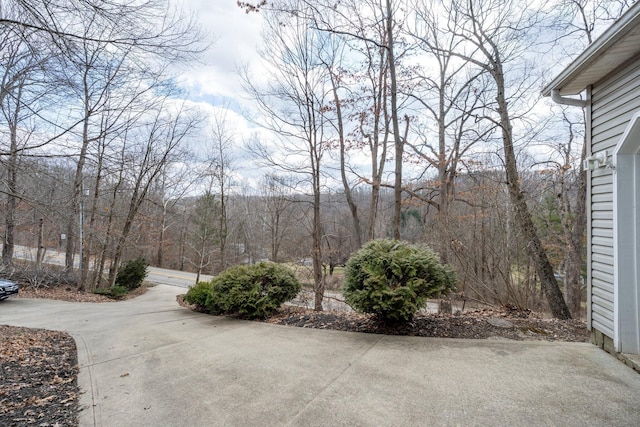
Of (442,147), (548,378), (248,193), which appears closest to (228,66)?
(442,147)

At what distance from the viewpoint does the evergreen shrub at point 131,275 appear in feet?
48.2

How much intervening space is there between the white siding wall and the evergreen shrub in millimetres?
16319

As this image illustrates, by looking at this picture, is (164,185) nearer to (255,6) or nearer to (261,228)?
(261,228)

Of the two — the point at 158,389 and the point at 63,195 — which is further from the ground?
the point at 63,195

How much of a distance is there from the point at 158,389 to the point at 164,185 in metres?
19.0

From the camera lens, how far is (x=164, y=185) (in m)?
19.8

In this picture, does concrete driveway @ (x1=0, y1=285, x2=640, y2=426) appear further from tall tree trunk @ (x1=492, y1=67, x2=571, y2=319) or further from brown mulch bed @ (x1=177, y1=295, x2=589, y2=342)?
tall tree trunk @ (x1=492, y1=67, x2=571, y2=319)

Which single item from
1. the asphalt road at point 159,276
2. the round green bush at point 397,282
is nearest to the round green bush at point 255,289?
the round green bush at point 397,282

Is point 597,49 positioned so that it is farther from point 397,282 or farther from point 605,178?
point 397,282

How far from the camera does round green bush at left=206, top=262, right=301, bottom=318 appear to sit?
561cm

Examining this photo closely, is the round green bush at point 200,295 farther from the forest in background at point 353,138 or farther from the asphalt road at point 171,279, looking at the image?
the asphalt road at point 171,279

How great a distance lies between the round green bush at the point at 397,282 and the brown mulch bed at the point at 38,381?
3.02m

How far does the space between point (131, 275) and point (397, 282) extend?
47.8 ft

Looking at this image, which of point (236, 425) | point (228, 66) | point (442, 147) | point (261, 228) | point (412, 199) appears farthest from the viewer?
point (261, 228)
